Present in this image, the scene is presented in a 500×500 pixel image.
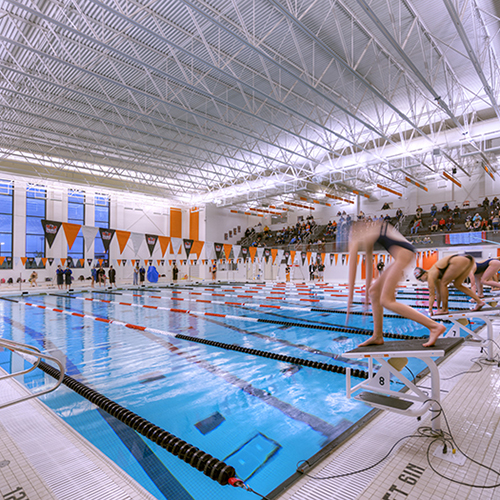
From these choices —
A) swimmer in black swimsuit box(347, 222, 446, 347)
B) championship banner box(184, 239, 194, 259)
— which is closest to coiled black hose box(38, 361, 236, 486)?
swimmer in black swimsuit box(347, 222, 446, 347)

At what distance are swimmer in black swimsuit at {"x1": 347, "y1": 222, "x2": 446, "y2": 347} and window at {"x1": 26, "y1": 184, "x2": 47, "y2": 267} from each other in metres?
23.4

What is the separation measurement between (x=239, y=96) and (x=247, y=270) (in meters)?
16.4

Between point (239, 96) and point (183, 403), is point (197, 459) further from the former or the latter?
point (239, 96)

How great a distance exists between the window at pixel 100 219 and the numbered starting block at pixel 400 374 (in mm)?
23557

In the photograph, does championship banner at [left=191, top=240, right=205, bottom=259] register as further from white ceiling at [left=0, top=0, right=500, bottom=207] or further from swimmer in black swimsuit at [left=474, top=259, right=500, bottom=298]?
swimmer in black swimsuit at [left=474, top=259, right=500, bottom=298]

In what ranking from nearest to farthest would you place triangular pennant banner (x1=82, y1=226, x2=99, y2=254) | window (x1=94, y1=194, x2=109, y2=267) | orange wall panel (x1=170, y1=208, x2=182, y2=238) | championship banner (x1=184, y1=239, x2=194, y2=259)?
triangular pennant banner (x1=82, y1=226, x2=99, y2=254) → championship banner (x1=184, y1=239, x2=194, y2=259) → window (x1=94, y1=194, x2=109, y2=267) → orange wall panel (x1=170, y1=208, x2=182, y2=238)

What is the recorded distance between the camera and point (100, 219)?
2438 cm

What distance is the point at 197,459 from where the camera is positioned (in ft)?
7.00

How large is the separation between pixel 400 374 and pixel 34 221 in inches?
965

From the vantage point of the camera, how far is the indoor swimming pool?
2338mm

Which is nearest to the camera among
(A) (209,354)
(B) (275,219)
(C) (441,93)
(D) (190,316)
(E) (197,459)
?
(E) (197,459)

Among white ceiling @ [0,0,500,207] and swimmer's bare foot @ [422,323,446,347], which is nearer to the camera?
swimmer's bare foot @ [422,323,446,347]

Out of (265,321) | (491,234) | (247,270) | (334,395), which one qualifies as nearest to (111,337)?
(265,321)

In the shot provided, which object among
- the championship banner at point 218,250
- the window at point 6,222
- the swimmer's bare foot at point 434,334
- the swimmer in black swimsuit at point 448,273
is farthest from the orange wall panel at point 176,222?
the swimmer's bare foot at point 434,334
